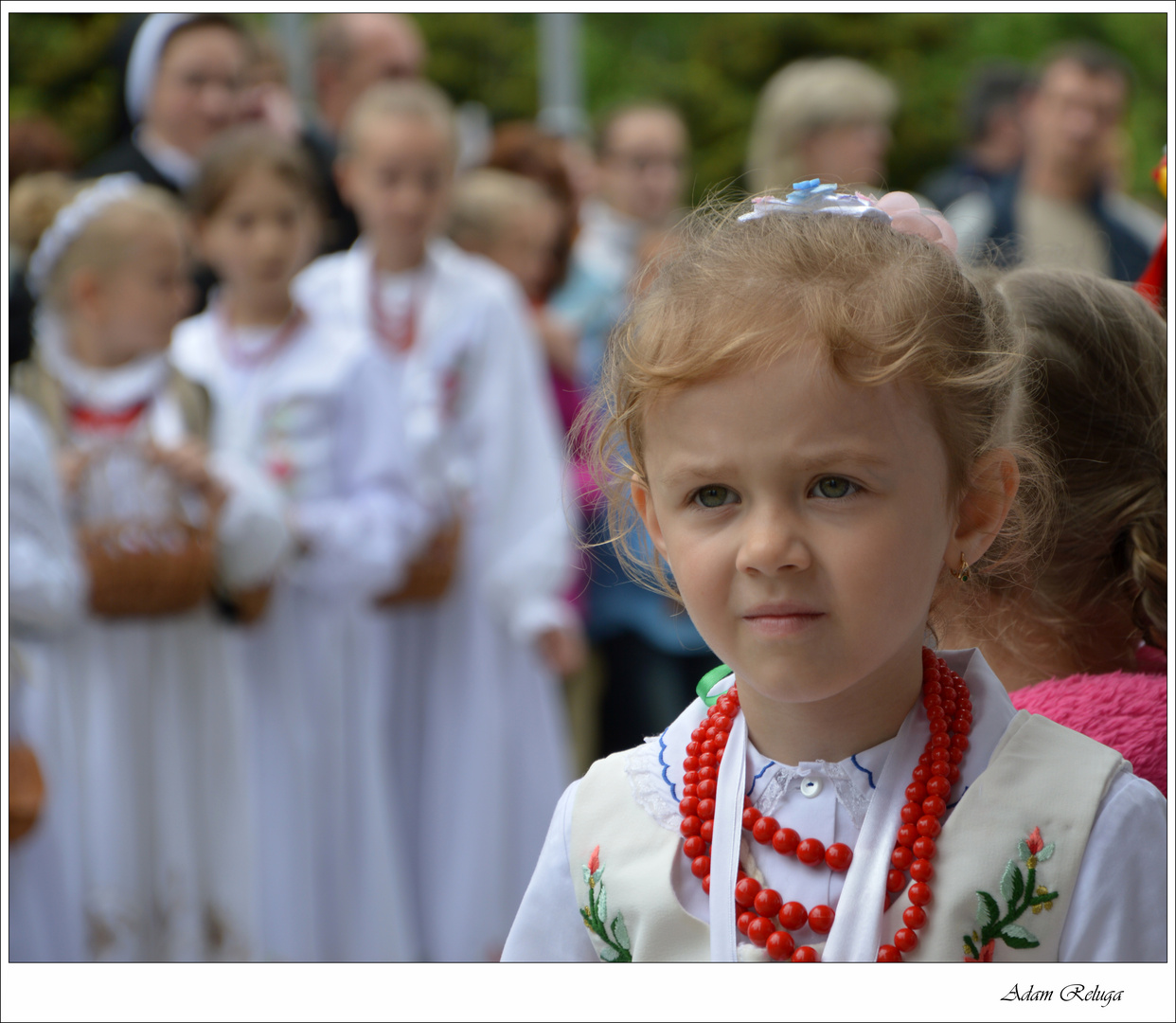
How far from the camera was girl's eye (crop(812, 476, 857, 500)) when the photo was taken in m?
1.18

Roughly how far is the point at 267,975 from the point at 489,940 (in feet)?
9.61

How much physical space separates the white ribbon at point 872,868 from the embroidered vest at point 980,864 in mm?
24

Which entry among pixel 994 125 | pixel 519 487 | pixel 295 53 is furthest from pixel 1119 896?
pixel 295 53

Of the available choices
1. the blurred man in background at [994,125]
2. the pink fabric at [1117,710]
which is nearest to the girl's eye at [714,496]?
the pink fabric at [1117,710]

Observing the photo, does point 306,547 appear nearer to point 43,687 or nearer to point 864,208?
point 43,687

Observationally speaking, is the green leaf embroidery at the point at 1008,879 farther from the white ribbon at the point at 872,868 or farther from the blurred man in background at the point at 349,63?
the blurred man in background at the point at 349,63

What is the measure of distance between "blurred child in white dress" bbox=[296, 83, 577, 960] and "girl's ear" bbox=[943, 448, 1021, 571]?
2916 mm

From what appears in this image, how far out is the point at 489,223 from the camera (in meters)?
5.12

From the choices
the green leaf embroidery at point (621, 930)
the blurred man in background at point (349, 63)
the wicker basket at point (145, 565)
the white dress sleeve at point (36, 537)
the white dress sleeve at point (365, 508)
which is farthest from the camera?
the blurred man in background at point (349, 63)

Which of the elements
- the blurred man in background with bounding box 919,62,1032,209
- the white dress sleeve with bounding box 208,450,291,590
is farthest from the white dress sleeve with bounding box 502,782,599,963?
the blurred man in background with bounding box 919,62,1032,209

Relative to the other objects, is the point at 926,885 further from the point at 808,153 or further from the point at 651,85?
the point at 651,85

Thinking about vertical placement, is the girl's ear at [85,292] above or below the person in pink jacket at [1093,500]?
→ above

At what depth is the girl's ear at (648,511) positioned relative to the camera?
133cm

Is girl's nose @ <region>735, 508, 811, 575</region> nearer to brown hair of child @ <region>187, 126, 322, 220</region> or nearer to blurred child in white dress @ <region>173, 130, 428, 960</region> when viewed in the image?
blurred child in white dress @ <region>173, 130, 428, 960</region>
